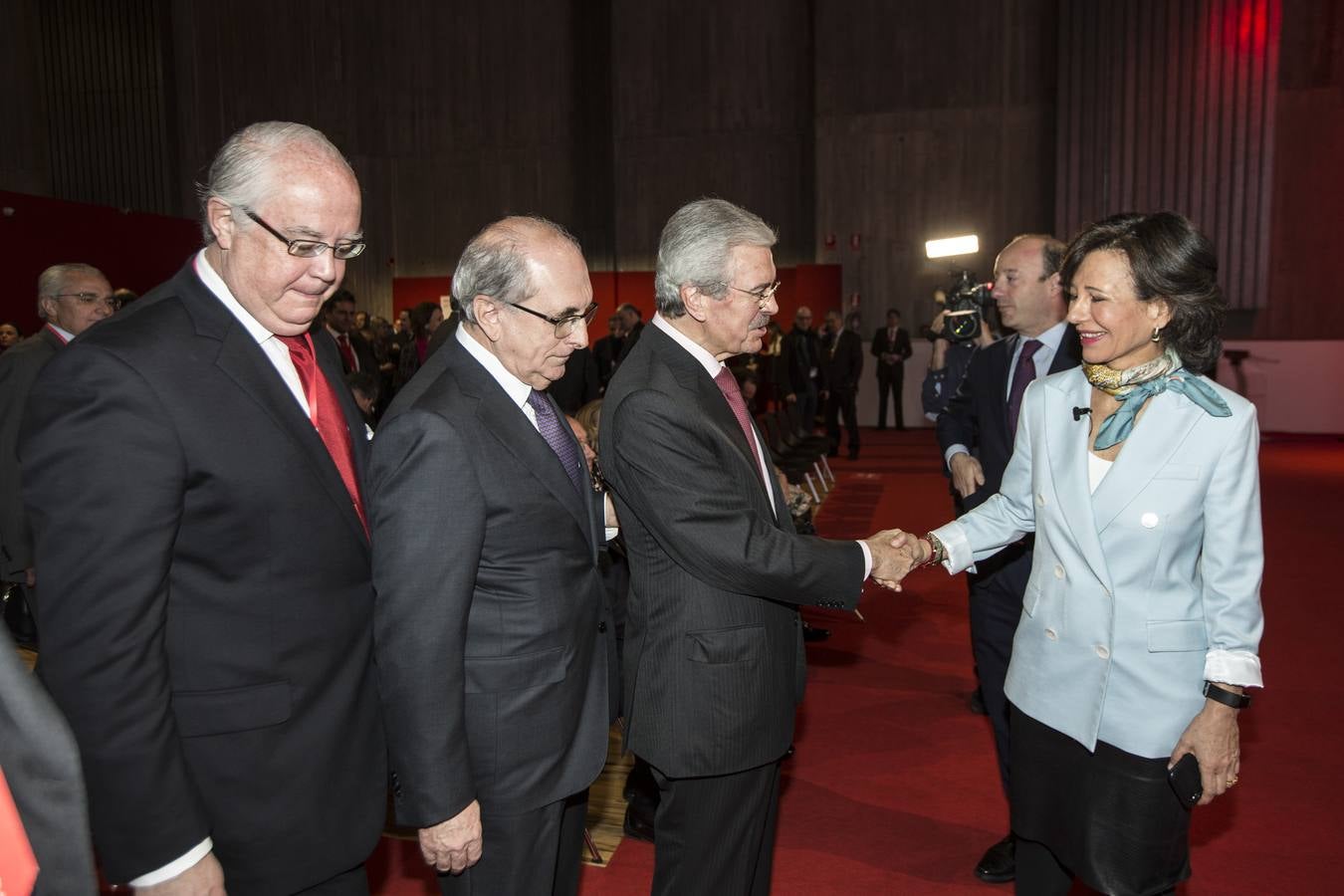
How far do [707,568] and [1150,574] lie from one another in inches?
35.0

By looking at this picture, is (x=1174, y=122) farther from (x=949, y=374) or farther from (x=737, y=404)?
(x=737, y=404)

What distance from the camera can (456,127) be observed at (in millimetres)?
18172

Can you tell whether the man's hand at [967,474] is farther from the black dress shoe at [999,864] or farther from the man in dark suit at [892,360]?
the man in dark suit at [892,360]

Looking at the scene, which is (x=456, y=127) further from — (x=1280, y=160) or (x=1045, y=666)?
(x=1045, y=666)

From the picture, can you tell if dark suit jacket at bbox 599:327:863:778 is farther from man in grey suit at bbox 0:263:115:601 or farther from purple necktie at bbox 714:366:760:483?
man in grey suit at bbox 0:263:115:601

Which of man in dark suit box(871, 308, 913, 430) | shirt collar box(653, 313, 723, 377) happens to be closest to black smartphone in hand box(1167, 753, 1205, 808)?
shirt collar box(653, 313, 723, 377)

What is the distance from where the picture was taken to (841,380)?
40.3 ft

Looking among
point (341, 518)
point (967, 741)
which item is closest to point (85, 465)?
point (341, 518)

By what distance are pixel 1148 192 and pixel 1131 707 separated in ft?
47.9

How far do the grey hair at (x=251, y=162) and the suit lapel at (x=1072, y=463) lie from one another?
1570 millimetres

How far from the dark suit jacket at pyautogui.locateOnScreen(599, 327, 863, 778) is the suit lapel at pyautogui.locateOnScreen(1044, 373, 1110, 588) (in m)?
0.51

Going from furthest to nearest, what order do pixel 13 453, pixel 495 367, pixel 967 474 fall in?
1. pixel 13 453
2. pixel 967 474
3. pixel 495 367

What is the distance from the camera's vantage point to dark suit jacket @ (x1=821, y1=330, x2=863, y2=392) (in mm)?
12312

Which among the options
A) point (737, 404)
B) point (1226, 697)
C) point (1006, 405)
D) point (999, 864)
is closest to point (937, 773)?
point (999, 864)
